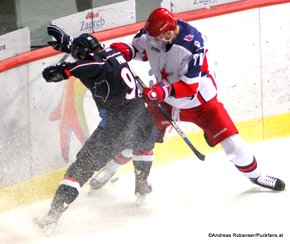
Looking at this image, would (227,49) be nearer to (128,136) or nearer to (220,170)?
(220,170)

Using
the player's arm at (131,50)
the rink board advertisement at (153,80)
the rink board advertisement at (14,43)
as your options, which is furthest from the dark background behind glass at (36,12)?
the player's arm at (131,50)

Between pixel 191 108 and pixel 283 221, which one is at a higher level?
pixel 191 108

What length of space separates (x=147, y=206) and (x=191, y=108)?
0.62 metres

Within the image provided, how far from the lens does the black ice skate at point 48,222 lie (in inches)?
160

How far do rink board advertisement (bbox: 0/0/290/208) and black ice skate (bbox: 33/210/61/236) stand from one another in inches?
16.6

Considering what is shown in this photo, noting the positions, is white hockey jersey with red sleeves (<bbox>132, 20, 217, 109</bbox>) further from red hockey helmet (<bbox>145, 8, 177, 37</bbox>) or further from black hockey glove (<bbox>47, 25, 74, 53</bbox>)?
black hockey glove (<bbox>47, 25, 74, 53</bbox>)

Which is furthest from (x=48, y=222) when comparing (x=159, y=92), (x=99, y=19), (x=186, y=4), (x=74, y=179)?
(x=186, y=4)

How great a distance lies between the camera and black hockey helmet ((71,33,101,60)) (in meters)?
4.04

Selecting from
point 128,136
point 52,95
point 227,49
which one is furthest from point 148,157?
point 227,49

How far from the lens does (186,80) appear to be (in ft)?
13.8

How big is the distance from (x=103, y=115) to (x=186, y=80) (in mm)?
491

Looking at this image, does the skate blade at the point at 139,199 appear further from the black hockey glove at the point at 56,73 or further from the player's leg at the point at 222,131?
the black hockey glove at the point at 56,73

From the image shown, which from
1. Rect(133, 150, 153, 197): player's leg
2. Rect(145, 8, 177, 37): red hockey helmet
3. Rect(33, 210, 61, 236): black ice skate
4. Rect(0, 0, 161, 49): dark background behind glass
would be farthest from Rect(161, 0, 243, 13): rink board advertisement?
Rect(33, 210, 61, 236): black ice skate

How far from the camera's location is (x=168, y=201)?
4672mm
